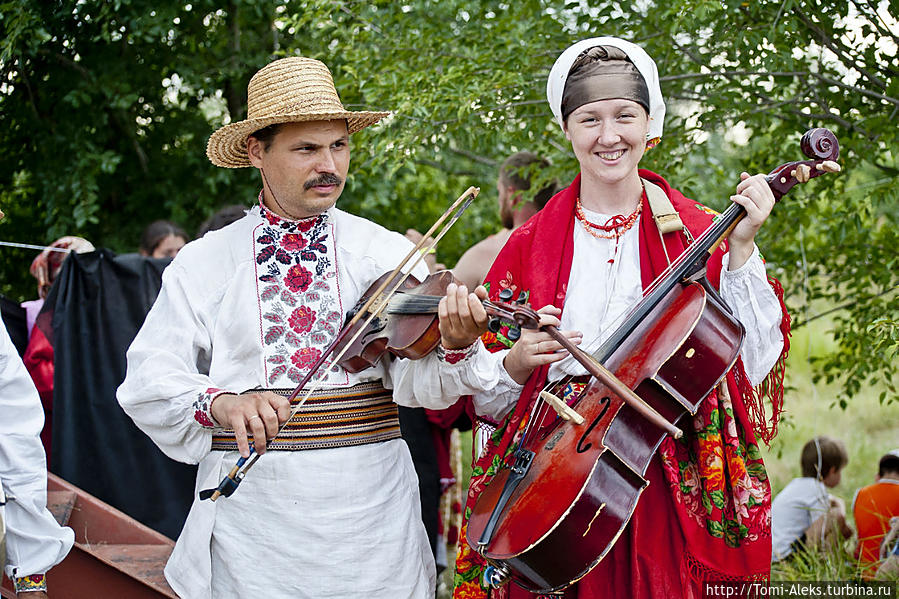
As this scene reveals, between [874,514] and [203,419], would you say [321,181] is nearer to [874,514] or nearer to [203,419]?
[203,419]

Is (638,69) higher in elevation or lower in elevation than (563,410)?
higher

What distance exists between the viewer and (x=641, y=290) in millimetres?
→ 2627

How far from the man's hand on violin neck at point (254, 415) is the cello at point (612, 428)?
0.54 metres

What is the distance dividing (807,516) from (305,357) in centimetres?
345

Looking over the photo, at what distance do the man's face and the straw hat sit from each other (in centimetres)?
4

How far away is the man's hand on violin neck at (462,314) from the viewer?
7.27 ft

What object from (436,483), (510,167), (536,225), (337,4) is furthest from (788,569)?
(337,4)

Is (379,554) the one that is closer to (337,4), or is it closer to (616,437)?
(616,437)

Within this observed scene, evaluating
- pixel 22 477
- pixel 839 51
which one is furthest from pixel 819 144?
pixel 22 477

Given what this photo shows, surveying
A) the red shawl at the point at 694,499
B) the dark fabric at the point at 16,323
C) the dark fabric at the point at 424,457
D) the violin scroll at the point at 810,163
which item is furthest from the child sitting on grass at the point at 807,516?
the dark fabric at the point at 16,323

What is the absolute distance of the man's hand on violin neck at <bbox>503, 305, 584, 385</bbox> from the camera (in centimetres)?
235

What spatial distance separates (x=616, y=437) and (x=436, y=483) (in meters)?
2.27

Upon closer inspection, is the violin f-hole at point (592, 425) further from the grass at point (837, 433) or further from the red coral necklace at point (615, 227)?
the grass at point (837, 433)

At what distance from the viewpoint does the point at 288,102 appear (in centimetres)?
263
